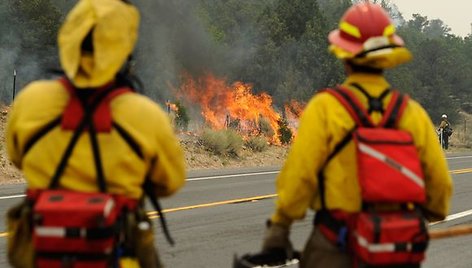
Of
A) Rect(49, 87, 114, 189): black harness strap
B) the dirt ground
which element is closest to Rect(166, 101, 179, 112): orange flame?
the dirt ground

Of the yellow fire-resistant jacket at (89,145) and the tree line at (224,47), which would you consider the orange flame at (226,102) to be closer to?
the tree line at (224,47)

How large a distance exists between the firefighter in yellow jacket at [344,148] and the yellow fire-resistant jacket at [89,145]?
54cm

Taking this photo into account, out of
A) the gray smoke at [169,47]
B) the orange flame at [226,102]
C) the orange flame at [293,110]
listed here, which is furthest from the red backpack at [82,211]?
the orange flame at [293,110]

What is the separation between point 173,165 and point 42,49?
2366cm

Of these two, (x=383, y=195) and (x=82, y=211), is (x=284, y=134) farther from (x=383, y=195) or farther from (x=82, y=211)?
(x=82, y=211)

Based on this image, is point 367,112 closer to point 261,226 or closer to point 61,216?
point 61,216

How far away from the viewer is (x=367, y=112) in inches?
121

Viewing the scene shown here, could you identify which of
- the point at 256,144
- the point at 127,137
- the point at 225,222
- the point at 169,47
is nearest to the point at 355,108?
the point at 127,137

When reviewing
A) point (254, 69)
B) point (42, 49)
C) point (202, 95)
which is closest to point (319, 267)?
point (42, 49)

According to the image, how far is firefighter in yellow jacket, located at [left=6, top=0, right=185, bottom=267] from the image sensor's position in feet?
8.93

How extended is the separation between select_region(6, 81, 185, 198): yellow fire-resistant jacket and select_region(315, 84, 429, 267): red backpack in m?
0.72

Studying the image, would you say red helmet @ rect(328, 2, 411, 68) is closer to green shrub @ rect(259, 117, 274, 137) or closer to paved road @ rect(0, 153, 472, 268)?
paved road @ rect(0, 153, 472, 268)

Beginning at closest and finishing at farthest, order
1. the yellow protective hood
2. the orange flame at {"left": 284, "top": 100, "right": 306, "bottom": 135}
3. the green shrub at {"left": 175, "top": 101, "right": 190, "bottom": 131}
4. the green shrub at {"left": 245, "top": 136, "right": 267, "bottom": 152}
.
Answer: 1. the yellow protective hood
2. the green shrub at {"left": 245, "top": 136, "right": 267, "bottom": 152}
3. the green shrub at {"left": 175, "top": 101, "right": 190, "bottom": 131}
4. the orange flame at {"left": 284, "top": 100, "right": 306, "bottom": 135}

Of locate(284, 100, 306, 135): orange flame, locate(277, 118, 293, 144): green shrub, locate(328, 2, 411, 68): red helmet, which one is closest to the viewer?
locate(328, 2, 411, 68): red helmet
